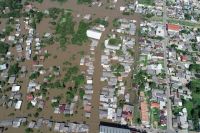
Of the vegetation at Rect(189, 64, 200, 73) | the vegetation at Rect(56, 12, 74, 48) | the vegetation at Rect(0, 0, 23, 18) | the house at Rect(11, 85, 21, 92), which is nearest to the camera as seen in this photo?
the house at Rect(11, 85, 21, 92)

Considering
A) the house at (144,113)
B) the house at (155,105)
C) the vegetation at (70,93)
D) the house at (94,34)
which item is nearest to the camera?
the house at (144,113)

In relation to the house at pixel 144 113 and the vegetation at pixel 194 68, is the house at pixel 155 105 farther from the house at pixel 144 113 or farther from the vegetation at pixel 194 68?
the vegetation at pixel 194 68

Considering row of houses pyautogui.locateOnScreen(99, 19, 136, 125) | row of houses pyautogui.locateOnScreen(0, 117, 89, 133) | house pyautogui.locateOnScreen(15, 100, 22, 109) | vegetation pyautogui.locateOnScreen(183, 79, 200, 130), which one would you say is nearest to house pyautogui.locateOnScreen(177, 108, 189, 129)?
vegetation pyautogui.locateOnScreen(183, 79, 200, 130)

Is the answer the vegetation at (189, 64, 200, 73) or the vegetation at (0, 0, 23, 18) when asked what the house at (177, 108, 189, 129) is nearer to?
the vegetation at (189, 64, 200, 73)

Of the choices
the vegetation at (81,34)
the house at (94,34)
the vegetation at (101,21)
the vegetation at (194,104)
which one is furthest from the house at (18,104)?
the vegetation at (194,104)

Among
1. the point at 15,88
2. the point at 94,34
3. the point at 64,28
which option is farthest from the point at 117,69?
the point at 15,88

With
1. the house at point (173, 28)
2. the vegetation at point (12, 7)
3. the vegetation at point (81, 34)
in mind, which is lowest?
the vegetation at point (81, 34)

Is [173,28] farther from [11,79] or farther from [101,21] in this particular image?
[11,79]

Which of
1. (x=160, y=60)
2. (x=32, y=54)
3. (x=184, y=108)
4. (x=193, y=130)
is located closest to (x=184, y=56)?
(x=160, y=60)

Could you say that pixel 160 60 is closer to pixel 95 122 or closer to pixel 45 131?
pixel 95 122
